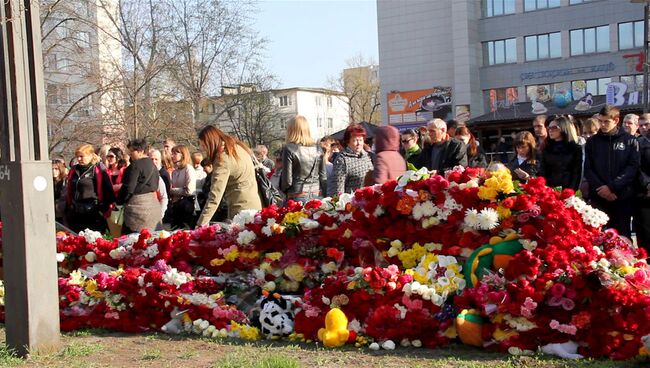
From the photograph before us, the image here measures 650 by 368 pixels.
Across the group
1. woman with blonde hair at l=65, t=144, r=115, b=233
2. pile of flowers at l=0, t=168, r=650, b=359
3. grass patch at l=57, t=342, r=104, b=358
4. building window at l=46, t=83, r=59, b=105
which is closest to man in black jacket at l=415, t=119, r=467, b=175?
pile of flowers at l=0, t=168, r=650, b=359

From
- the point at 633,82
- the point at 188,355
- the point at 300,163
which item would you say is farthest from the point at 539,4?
the point at 188,355

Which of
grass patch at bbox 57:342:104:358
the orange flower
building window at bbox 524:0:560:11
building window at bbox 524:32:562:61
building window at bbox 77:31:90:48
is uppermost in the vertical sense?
building window at bbox 524:0:560:11

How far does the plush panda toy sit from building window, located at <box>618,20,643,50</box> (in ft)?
150

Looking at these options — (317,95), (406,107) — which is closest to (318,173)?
(406,107)

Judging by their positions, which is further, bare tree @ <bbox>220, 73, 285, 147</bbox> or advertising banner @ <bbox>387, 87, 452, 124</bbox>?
advertising banner @ <bbox>387, 87, 452, 124</bbox>

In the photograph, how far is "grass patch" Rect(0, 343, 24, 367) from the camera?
5328 mm

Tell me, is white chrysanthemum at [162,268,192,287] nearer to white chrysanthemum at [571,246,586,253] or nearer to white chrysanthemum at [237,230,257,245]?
white chrysanthemum at [237,230,257,245]

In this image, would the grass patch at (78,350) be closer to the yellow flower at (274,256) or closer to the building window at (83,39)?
the yellow flower at (274,256)

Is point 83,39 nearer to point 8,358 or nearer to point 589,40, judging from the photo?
point 8,358

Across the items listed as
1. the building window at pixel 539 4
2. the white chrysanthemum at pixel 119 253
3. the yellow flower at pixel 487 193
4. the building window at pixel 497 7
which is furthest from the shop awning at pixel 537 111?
the yellow flower at pixel 487 193

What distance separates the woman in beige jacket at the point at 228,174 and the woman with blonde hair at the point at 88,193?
2982mm

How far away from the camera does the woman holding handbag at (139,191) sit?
9.77 metres

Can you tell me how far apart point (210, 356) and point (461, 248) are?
213cm

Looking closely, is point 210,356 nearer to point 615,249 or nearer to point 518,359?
point 518,359
